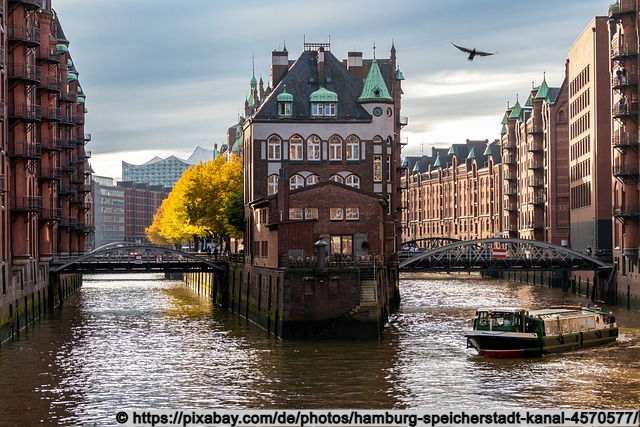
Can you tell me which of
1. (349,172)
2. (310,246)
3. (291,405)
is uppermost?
(349,172)

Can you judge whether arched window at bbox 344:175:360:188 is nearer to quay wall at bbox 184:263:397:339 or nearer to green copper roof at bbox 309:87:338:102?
green copper roof at bbox 309:87:338:102

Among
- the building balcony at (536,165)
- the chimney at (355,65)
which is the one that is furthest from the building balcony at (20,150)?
the building balcony at (536,165)

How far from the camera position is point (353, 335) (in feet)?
221

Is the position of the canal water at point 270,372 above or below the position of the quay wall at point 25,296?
below

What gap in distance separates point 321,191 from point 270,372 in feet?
71.8

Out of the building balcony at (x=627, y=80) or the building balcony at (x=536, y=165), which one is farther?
the building balcony at (x=536, y=165)

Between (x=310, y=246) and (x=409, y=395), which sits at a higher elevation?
(x=310, y=246)

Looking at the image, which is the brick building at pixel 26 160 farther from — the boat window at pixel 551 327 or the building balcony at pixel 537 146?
the building balcony at pixel 537 146

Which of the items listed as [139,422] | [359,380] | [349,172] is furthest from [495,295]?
[139,422]

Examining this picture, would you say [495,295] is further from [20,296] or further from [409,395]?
[409,395]

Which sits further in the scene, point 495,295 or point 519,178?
point 519,178

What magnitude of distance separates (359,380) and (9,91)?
3502 centimetres

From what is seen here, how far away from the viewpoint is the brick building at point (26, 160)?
71.7 meters

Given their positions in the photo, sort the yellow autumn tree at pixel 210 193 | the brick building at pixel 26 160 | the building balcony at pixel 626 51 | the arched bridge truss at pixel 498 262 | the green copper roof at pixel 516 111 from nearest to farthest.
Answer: the brick building at pixel 26 160 → the building balcony at pixel 626 51 → the arched bridge truss at pixel 498 262 → the yellow autumn tree at pixel 210 193 → the green copper roof at pixel 516 111
